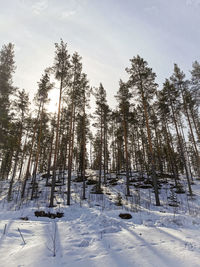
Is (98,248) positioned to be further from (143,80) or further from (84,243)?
(143,80)

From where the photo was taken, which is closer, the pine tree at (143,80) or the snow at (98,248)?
the snow at (98,248)

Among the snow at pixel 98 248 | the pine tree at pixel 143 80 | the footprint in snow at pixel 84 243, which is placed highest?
the pine tree at pixel 143 80

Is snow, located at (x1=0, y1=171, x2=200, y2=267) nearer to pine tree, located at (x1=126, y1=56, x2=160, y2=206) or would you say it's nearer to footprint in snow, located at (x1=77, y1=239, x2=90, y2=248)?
footprint in snow, located at (x1=77, y1=239, x2=90, y2=248)

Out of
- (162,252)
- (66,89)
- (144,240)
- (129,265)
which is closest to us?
(129,265)

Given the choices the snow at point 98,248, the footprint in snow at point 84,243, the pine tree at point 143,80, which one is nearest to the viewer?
the snow at point 98,248

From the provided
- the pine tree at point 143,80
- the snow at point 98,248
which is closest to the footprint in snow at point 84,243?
the snow at point 98,248

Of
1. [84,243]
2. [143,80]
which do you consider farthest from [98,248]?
[143,80]

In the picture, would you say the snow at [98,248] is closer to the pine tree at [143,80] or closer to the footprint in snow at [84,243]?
the footprint in snow at [84,243]

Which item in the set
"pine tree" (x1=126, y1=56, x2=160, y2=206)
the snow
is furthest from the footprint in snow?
"pine tree" (x1=126, y1=56, x2=160, y2=206)

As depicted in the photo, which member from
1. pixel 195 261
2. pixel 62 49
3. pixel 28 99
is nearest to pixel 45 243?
pixel 195 261

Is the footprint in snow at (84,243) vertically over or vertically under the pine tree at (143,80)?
under

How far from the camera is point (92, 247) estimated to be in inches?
141

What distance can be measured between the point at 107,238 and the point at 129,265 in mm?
1622

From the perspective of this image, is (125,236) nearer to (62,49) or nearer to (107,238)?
(107,238)
